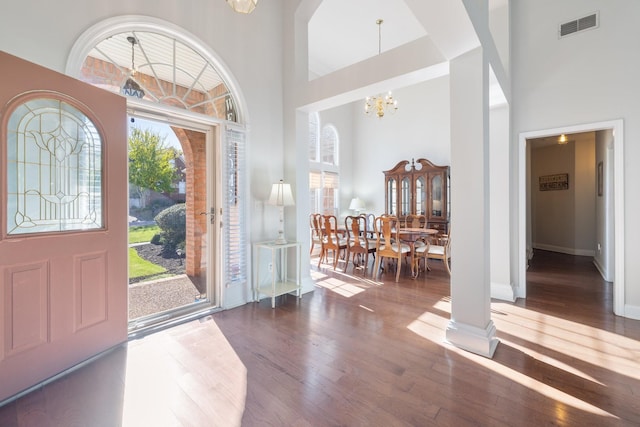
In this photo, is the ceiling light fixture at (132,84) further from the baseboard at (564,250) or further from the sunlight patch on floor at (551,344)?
the baseboard at (564,250)

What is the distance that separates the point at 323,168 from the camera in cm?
709

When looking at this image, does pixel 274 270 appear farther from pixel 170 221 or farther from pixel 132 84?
pixel 132 84

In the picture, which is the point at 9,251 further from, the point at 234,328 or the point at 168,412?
the point at 234,328

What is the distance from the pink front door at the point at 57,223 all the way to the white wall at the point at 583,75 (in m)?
4.50

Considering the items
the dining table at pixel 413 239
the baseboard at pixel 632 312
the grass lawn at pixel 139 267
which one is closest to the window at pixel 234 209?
the grass lawn at pixel 139 267

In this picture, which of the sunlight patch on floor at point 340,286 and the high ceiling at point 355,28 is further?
the high ceiling at point 355,28

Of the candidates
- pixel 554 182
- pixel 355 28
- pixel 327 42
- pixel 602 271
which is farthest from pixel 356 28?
pixel 554 182

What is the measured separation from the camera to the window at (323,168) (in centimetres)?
687

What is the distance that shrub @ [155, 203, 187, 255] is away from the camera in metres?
3.18

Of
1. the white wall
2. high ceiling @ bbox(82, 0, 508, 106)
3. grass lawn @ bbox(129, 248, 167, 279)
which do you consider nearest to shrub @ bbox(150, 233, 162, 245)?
grass lawn @ bbox(129, 248, 167, 279)

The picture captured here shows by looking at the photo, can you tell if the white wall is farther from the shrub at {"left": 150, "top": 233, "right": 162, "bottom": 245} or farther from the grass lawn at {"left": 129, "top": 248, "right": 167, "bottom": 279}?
the grass lawn at {"left": 129, "top": 248, "right": 167, "bottom": 279}

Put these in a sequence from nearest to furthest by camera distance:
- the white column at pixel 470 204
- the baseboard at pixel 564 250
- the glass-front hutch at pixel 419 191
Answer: the white column at pixel 470 204 → the glass-front hutch at pixel 419 191 → the baseboard at pixel 564 250

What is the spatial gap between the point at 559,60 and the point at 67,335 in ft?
18.1

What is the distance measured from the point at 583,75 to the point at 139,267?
5468 millimetres
